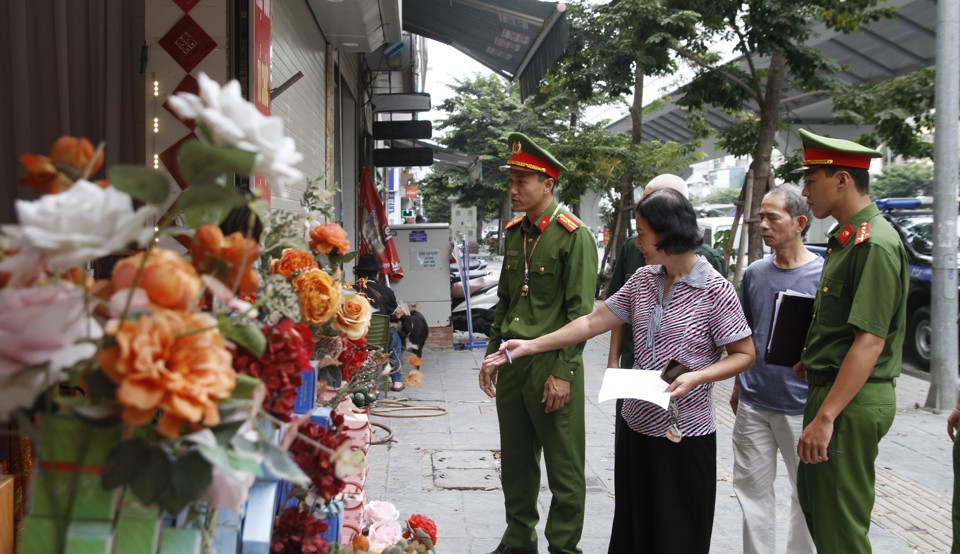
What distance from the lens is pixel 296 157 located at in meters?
1.12

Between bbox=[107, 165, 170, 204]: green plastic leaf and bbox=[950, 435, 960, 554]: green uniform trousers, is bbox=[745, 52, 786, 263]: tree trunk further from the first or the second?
bbox=[107, 165, 170, 204]: green plastic leaf

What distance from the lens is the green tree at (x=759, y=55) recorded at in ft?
34.7

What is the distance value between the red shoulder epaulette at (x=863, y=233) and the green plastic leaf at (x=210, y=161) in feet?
8.57

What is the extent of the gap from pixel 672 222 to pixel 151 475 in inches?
104

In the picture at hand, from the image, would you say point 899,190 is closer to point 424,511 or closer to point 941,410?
point 941,410

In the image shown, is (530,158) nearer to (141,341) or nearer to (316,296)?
(316,296)

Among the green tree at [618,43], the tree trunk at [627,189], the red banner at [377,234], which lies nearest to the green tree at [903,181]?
the tree trunk at [627,189]

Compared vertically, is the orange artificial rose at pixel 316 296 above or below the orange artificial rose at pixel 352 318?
above

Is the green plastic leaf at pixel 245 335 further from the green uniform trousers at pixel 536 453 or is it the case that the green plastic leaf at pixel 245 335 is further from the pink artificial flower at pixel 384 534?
the green uniform trousers at pixel 536 453

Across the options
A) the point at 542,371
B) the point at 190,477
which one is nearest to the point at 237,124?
the point at 190,477

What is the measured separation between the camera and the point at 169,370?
1.00 metres

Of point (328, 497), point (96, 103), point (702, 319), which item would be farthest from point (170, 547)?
point (702, 319)

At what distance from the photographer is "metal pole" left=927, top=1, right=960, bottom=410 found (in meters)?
7.93

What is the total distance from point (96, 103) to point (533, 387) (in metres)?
2.29
